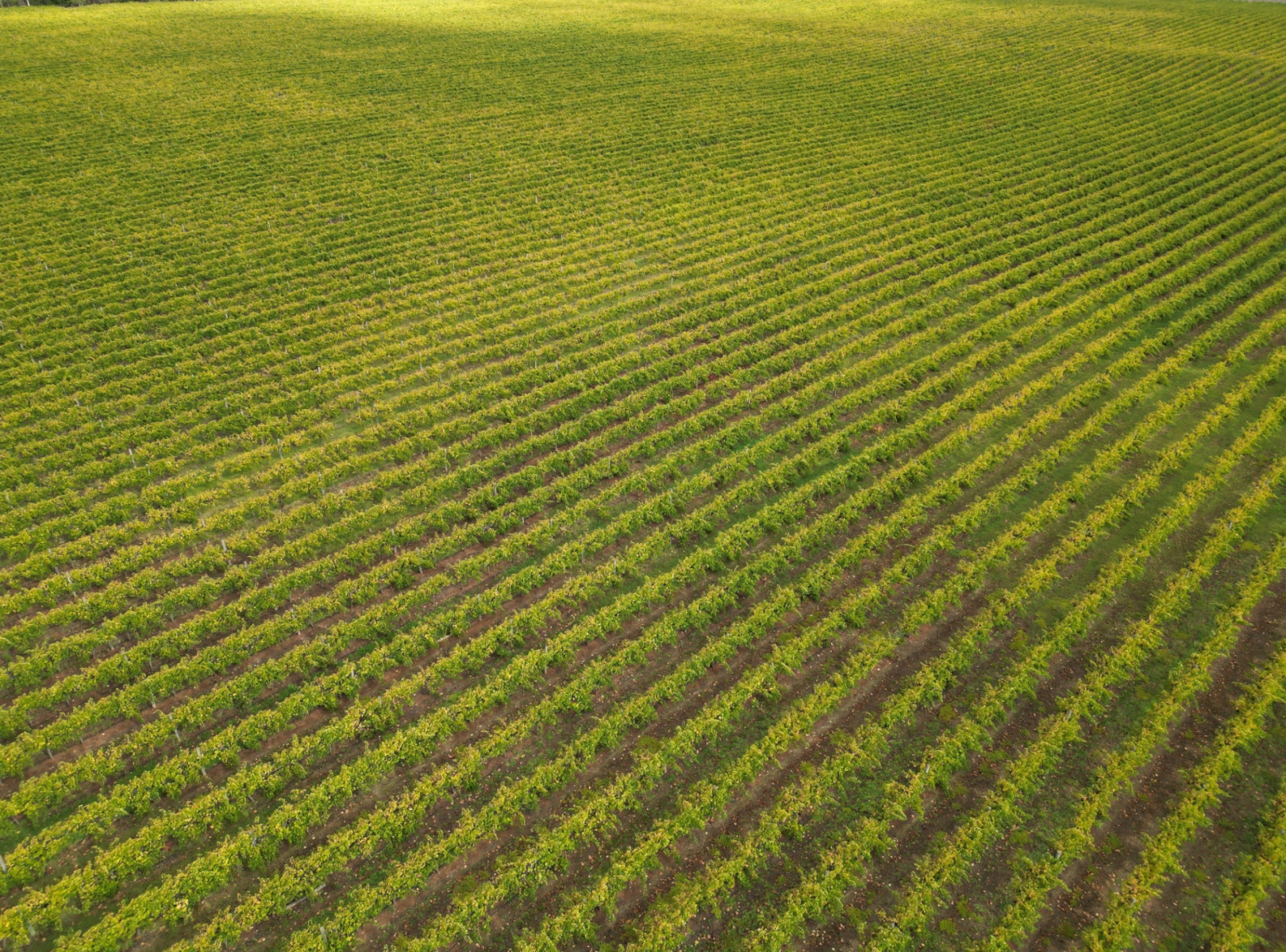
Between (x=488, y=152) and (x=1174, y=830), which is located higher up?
(x=488, y=152)

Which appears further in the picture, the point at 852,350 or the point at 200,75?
the point at 200,75

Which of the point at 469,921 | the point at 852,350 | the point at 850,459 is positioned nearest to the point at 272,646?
the point at 469,921

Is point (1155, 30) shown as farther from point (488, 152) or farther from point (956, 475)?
point (956, 475)

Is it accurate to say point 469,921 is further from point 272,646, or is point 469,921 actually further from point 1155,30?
point 1155,30

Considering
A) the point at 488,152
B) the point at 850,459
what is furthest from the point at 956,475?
the point at 488,152

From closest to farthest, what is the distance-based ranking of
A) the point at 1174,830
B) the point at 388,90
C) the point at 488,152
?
the point at 1174,830 → the point at 488,152 → the point at 388,90

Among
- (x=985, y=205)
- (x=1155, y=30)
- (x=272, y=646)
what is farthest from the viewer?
(x=1155, y=30)

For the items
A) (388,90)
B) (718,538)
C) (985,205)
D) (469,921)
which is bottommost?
(469,921)
